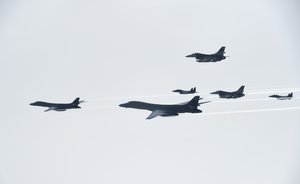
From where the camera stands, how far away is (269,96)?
261 ft

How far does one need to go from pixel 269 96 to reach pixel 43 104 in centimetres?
3957

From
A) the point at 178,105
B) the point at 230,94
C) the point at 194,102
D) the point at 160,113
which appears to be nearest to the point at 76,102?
the point at 160,113

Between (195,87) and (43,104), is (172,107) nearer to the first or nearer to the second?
(195,87)

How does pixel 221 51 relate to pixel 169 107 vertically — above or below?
above

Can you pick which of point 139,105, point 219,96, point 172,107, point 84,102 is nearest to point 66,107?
point 84,102

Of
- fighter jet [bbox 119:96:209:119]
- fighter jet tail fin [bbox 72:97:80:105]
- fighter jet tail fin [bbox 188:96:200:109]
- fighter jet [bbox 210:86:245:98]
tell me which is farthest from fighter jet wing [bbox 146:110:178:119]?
fighter jet [bbox 210:86:245:98]

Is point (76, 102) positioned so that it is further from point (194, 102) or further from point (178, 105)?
point (194, 102)

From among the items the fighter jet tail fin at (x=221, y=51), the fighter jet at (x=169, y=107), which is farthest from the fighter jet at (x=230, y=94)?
the fighter jet at (x=169, y=107)

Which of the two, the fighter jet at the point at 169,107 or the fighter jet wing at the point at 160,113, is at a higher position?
the fighter jet at the point at 169,107

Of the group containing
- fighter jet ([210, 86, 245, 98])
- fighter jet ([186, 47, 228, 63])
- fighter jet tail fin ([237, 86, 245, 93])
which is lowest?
fighter jet ([210, 86, 245, 98])

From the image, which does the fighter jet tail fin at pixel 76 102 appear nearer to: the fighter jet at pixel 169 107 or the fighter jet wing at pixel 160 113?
the fighter jet at pixel 169 107

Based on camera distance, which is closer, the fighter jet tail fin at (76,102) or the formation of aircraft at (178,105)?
the formation of aircraft at (178,105)

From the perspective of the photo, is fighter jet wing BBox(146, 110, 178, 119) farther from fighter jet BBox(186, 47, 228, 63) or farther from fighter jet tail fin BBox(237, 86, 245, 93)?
fighter jet tail fin BBox(237, 86, 245, 93)

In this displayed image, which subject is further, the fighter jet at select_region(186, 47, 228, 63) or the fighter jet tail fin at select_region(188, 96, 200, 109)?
the fighter jet at select_region(186, 47, 228, 63)
